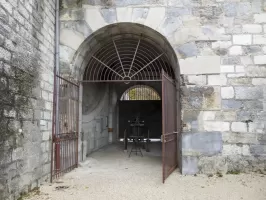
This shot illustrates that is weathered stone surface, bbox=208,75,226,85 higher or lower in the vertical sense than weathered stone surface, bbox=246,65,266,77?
lower

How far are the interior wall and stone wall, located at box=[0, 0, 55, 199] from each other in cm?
215

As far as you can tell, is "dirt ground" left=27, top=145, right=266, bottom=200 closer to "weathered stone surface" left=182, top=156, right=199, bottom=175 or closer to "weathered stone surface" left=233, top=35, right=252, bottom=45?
"weathered stone surface" left=182, top=156, right=199, bottom=175

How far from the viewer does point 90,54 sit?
17.7 feet

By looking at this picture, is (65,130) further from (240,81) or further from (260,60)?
(260,60)

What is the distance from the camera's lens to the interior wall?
679 centimetres

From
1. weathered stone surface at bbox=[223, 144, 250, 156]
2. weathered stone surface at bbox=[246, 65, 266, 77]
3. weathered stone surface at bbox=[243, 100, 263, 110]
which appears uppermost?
weathered stone surface at bbox=[246, 65, 266, 77]

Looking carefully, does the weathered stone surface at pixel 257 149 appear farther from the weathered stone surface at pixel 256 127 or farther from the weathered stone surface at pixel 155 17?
the weathered stone surface at pixel 155 17

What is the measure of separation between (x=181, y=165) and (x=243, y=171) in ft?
3.10

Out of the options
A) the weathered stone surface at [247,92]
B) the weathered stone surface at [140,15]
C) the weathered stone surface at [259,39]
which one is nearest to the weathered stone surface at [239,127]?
the weathered stone surface at [247,92]

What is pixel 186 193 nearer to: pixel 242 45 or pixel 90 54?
pixel 242 45

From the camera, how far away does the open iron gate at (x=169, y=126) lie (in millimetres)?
4206

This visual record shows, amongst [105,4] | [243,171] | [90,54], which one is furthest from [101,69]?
[243,171]

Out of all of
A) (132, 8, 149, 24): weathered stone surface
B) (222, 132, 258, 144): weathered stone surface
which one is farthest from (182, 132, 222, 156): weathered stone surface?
(132, 8, 149, 24): weathered stone surface

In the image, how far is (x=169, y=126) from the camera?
4.60 meters
